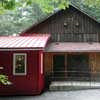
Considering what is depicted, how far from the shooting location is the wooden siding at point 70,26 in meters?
16.2

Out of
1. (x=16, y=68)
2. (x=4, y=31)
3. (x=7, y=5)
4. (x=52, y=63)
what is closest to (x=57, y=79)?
(x=52, y=63)

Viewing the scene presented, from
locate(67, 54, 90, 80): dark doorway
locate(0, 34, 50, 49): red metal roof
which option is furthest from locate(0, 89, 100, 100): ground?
locate(67, 54, 90, 80): dark doorway

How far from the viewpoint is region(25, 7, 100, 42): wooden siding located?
636 inches

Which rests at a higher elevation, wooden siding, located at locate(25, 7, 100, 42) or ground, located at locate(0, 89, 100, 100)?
wooden siding, located at locate(25, 7, 100, 42)

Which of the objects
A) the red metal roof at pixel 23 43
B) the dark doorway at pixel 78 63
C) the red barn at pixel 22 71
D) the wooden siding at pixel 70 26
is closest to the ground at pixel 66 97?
the red barn at pixel 22 71

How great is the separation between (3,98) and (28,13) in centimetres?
3417

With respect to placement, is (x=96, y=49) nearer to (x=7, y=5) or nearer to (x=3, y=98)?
(x=3, y=98)

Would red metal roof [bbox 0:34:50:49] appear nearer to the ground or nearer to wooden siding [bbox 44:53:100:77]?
wooden siding [bbox 44:53:100:77]

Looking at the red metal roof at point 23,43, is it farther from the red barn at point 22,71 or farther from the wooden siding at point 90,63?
the wooden siding at point 90,63

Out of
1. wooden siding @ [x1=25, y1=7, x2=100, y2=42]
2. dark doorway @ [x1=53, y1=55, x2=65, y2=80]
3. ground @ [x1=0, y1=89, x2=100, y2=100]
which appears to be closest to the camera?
ground @ [x1=0, y1=89, x2=100, y2=100]

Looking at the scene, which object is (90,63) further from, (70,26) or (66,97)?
(66,97)

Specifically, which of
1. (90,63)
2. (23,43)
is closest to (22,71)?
(23,43)

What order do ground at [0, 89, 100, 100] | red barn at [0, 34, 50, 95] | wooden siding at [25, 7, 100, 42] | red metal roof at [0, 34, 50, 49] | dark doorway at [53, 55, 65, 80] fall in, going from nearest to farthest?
ground at [0, 89, 100, 100]
red metal roof at [0, 34, 50, 49]
red barn at [0, 34, 50, 95]
dark doorway at [53, 55, 65, 80]
wooden siding at [25, 7, 100, 42]

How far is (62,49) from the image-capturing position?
1349 cm
